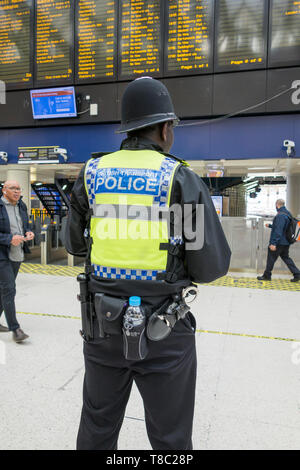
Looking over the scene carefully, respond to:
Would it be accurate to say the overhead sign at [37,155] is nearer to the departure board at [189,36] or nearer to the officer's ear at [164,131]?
A: the departure board at [189,36]

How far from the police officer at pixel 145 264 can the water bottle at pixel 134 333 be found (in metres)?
0.04

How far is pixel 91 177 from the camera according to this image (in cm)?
141

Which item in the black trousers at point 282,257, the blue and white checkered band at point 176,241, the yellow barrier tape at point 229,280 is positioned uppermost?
the blue and white checkered band at point 176,241

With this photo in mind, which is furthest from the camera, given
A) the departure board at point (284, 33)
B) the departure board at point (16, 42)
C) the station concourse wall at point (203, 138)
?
the departure board at point (16, 42)

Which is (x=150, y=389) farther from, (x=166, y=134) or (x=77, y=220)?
(x=166, y=134)

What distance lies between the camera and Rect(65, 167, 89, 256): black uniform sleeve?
150 cm

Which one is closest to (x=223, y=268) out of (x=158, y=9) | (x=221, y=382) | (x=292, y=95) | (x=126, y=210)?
(x=126, y=210)

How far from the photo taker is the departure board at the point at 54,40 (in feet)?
24.8

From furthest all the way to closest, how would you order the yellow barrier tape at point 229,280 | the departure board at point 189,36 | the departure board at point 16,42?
the departure board at point 16,42
the departure board at point 189,36
the yellow barrier tape at point 229,280

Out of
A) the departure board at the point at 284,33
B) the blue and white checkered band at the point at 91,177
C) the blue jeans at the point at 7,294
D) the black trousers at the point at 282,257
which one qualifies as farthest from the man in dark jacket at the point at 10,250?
the departure board at the point at 284,33

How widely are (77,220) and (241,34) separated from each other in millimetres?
6563

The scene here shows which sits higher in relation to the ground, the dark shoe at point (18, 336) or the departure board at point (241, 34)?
the departure board at point (241, 34)

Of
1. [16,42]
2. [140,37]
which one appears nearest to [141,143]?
[140,37]

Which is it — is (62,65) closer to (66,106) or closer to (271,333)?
(66,106)
